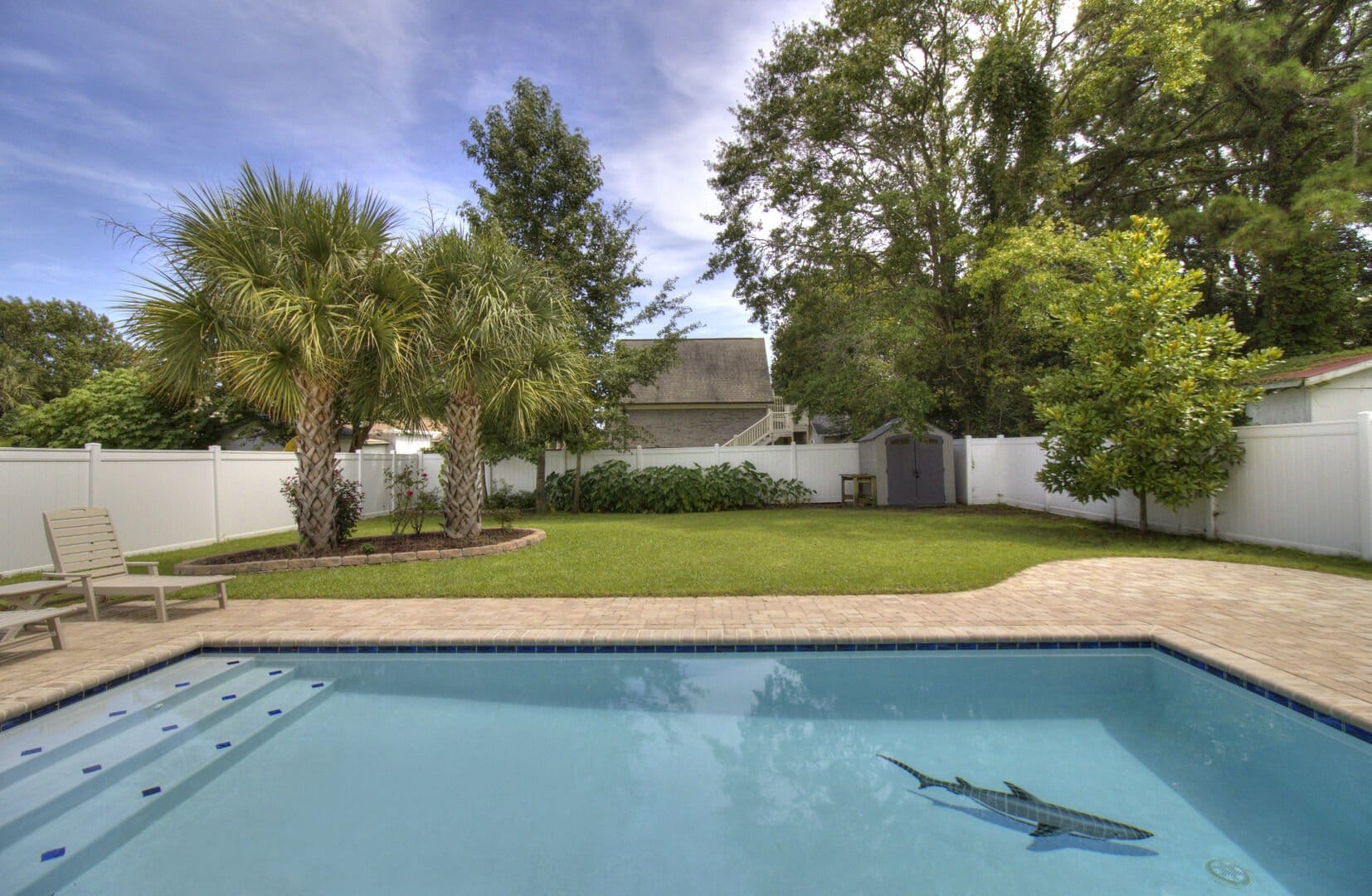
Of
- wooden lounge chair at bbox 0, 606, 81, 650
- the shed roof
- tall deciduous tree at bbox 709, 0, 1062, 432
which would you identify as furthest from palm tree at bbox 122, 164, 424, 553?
the shed roof

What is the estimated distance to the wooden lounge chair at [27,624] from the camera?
15.9 ft

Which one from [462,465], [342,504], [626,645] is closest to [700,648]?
[626,645]

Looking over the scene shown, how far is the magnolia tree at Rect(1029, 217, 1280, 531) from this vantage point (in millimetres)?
8969

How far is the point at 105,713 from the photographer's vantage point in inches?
173

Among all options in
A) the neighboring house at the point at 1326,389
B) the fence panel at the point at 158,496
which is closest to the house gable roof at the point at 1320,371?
the neighboring house at the point at 1326,389

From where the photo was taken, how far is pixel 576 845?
10.7 ft

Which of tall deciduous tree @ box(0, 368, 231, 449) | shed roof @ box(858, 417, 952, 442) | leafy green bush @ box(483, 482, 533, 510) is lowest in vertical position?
leafy green bush @ box(483, 482, 533, 510)

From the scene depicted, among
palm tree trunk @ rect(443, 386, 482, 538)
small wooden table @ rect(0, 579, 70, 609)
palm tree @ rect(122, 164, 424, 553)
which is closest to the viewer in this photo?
small wooden table @ rect(0, 579, 70, 609)

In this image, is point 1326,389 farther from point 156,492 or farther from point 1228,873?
point 156,492

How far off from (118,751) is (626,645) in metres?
3.28

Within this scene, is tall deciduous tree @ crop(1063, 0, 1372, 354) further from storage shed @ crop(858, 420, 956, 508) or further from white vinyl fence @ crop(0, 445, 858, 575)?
white vinyl fence @ crop(0, 445, 858, 575)

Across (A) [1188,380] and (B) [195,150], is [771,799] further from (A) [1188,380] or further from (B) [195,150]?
(B) [195,150]

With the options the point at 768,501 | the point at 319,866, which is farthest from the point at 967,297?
the point at 319,866

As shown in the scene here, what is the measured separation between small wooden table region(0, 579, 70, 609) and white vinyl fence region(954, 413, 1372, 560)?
13.1 meters
